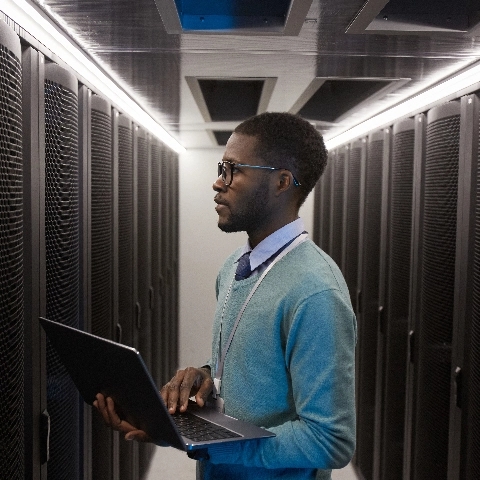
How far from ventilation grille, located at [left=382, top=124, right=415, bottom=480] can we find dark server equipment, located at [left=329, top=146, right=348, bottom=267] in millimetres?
1525

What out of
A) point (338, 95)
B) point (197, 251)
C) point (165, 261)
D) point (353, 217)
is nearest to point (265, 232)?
point (338, 95)

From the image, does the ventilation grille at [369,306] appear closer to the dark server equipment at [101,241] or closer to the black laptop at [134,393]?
the dark server equipment at [101,241]

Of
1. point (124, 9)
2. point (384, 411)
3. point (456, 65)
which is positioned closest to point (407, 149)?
point (456, 65)

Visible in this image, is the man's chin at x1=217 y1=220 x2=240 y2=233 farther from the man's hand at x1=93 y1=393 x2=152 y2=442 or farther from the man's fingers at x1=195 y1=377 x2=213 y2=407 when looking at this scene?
the man's hand at x1=93 y1=393 x2=152 y2=442

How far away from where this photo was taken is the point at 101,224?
2.53 metres

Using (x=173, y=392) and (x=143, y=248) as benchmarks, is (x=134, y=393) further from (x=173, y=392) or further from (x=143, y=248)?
(x=143, y=248)

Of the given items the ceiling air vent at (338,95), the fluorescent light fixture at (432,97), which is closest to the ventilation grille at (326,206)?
the fluorescent light fixture at (432,97)

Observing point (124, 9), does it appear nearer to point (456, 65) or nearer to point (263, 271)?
point (263, 271)

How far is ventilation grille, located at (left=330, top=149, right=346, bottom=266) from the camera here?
16.6 ft

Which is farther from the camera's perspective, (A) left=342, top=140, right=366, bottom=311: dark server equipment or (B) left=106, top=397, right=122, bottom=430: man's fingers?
(A) left=342, top=140, right=366, bottom=311: dark server equipment

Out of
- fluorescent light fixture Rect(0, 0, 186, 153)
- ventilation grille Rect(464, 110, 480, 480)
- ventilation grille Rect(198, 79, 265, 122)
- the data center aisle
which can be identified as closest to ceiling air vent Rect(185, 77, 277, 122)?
ventilation grille Rect(198, 79, 265, 122)

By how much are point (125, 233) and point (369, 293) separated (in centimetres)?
163

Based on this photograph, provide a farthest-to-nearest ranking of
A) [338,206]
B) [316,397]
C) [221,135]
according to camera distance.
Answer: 1. [221,135]
2. [338,206]
3. [316,397]

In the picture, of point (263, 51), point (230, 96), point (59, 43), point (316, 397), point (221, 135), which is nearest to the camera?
point (316, 397)
